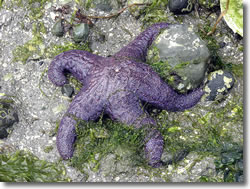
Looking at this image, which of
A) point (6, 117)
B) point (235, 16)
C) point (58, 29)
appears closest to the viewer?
point (235, 16)

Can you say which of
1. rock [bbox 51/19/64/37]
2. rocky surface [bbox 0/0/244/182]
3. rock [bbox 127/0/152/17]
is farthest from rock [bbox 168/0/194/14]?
rock [bbox 51/19/64/37]

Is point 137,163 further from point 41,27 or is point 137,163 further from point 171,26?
point 41,27

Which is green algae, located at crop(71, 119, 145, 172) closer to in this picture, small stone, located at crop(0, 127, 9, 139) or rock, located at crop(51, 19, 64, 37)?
small stone, located at crop(0, 127, 9, 139)

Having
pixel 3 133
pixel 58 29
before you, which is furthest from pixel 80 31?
pixel 3 133

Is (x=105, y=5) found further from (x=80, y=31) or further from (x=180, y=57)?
(x=180, y=57)

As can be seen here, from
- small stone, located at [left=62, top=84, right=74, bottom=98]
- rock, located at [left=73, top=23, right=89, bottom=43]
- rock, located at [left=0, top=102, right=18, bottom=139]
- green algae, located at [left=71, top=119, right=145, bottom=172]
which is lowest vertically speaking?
green algae, located at [left=71, top=119, right=145, bottom=172]

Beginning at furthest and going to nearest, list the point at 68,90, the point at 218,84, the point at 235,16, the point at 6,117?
the point at 68,90, the point at 6,117, the point at 218,84, the point at 235,16
